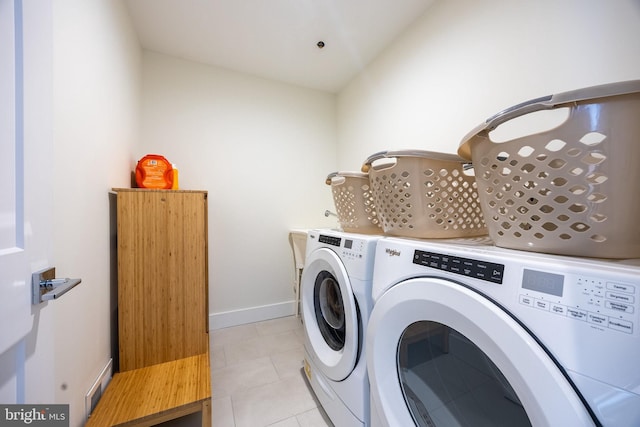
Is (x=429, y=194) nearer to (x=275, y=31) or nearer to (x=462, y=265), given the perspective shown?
(x=462, y=265)

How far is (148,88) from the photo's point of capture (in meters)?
2.00

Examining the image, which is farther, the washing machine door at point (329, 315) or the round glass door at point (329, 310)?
the round glass door at point (329, 310)

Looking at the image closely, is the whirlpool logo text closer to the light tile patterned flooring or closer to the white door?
the white door

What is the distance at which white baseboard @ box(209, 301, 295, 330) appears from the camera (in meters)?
2.19

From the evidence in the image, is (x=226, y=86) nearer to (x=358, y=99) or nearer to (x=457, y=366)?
(x=358, y=99)

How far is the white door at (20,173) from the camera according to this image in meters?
0.42

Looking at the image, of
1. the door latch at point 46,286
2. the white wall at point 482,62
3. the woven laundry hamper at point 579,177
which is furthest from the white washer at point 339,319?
the white wall at point 482,62

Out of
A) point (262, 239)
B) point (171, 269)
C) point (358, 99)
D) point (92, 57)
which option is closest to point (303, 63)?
point (358, 99)

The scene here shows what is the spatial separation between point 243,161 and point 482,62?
77.4 inches

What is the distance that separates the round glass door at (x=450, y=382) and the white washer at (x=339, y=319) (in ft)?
0.67

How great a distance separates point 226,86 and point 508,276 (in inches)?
101

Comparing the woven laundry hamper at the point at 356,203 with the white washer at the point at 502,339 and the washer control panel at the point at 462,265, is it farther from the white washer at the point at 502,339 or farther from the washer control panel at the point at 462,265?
the washer control panel at the point at 462,265

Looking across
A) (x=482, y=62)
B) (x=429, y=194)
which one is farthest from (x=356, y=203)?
(x=482, y=62)

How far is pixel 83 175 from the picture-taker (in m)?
0.99
